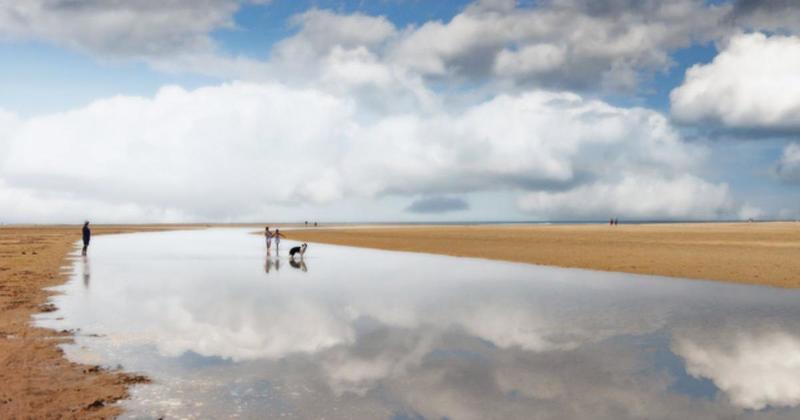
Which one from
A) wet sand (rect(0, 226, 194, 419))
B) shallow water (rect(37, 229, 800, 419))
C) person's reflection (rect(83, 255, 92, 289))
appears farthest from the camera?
person's reflection (rect(83, 255, 92, 289))

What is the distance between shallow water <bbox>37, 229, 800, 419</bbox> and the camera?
28.7 ft

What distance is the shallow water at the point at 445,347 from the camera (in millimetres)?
8734

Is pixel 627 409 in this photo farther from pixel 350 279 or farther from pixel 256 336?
pixel 350 279

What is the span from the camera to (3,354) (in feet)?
38.1

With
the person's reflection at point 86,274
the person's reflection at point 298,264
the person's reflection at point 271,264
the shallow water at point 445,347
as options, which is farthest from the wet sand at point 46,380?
the person's reflection at point 298,264

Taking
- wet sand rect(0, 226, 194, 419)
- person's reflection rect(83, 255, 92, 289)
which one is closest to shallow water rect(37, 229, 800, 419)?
wet sand rect(0, 226, 194, 419)

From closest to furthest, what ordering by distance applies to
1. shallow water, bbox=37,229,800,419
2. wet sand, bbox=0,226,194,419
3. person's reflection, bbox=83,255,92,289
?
1. wet sand, bbox=0,226,194,419
2. shallow water, bbox=37,229,800,419
3. person's reflection, bbox=83,255,92,289

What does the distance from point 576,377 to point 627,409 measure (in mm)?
1682

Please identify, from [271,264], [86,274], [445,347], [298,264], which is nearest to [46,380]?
[445,347]

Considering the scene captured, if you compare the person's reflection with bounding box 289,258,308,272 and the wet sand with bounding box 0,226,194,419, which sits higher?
the person's reflection with bounding box 289,258,308,272

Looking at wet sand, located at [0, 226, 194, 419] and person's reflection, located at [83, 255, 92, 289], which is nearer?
wet sand, located at [0, 226, 194, 419]

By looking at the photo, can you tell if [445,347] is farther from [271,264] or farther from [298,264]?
[271,264]

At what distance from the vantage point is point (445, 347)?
40.9ft

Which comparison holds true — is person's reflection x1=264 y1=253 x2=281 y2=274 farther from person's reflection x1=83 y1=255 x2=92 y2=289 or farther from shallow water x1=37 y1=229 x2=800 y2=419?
person's reflection x1=83 y1=255 x2=92 y2=289
